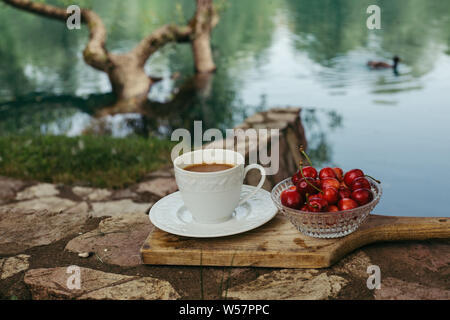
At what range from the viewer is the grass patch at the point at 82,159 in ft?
16.3

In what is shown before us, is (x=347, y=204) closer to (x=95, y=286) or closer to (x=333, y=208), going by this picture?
(x=333, y=208)

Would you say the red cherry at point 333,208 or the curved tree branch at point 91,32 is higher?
the curved tree branch at point 91,32

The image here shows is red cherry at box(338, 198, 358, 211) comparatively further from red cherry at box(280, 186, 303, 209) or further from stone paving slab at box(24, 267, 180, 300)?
stone paving slab at box(24, 267, 180, 300)

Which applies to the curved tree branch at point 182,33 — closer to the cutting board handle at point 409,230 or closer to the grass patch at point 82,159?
the grass patch at point 82,159

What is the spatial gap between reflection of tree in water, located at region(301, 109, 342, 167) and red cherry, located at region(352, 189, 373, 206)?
16.3 feet

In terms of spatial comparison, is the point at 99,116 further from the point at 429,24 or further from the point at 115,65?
the point at 429,24

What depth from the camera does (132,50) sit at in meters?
10.9

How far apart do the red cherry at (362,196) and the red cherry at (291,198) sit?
19 cm

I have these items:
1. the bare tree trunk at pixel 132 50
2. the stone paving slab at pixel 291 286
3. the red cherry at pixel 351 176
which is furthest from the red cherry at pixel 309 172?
the bare tree trunk at pixel 132 50

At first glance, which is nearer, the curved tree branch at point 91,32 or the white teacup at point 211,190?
the white teacup at point 211,190

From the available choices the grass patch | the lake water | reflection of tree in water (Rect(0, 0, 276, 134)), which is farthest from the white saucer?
reflection of tree in water (Rect(0, 0, 276, 134))

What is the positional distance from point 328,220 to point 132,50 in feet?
32.9

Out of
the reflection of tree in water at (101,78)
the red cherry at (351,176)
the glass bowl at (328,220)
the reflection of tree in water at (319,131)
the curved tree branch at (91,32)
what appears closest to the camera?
the glass bowl at (328,220)

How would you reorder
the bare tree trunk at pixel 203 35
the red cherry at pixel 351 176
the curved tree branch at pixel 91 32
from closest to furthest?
the red cherry at pixel 351 176 < the curved tree branch at pixel 91 32 < the bare tree trunk at pixel 203 35
